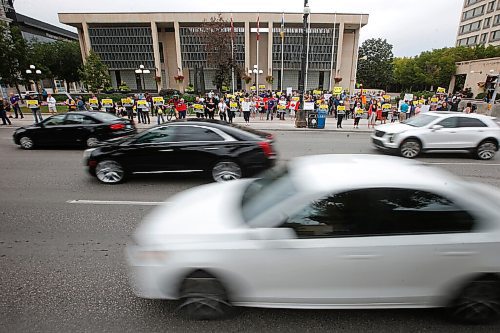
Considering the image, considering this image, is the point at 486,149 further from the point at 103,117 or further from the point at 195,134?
the point at 103,117

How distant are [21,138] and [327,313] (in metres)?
12.0

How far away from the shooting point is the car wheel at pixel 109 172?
665 centimetres

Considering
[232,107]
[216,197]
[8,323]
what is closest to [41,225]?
Result: [8,323]

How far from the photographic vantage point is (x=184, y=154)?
6590mm

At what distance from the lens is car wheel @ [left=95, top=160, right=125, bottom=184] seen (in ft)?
21.8

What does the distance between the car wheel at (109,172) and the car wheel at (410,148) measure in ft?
28.1

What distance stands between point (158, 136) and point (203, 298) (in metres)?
4.70

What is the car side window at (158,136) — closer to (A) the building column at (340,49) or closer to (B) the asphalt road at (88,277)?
(B) the asphalt road at (88,277)

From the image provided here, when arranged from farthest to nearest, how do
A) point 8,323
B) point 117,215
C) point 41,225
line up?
1. point 117,215
2. point 41,225
3. point 8,323

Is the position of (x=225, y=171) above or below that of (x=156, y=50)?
below

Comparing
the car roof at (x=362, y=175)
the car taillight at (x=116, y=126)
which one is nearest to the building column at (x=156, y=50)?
the car taillight at (x=116, y=126)

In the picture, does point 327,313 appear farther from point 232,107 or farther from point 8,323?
point 232,107

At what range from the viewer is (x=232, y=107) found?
1812 cm

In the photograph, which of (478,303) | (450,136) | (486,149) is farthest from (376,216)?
(486,149)
